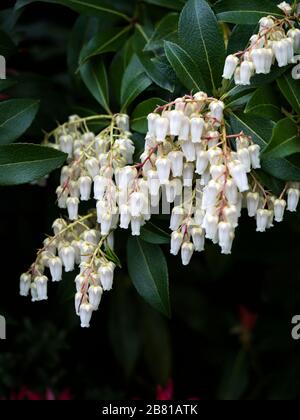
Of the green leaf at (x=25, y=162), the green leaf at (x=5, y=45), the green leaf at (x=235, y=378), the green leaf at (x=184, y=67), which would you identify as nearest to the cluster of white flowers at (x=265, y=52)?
the green leaf at (x=184, y=67)

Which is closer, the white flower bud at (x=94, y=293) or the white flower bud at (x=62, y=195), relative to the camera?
the white flower bud at (x=94, y=293)

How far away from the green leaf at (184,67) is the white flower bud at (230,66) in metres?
0.12

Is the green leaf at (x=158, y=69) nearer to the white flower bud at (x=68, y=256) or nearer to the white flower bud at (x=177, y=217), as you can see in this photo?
the white flower bud at (x=177, y=217)

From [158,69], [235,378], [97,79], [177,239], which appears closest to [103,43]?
[97,79]

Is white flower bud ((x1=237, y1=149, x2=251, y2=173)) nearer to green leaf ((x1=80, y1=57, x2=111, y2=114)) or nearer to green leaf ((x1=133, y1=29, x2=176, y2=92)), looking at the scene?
green leaf ((x1=133, y1=29, x2=176, y2=92))

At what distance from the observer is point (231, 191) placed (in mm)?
1455

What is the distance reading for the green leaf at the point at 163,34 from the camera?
191cm

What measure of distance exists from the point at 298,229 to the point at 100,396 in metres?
0.96

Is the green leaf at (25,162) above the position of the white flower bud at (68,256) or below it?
above

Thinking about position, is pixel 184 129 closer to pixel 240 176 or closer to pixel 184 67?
pixel 240 176

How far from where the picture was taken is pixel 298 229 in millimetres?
2361

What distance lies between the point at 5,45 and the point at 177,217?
0.74 metres
